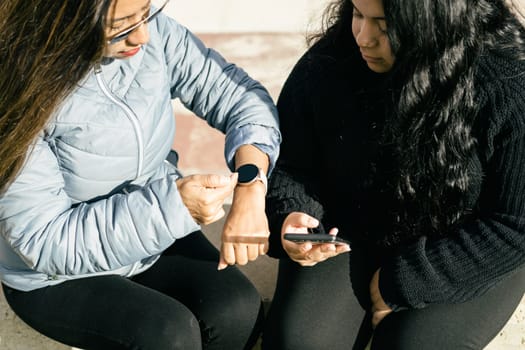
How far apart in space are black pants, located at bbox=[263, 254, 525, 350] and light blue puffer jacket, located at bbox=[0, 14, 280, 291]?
0.45m

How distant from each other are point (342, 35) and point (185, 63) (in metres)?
0.51

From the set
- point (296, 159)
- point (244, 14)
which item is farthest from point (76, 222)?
point (244, 14)

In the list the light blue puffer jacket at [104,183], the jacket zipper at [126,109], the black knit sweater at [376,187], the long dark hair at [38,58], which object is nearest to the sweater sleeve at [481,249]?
the black knit sweater at [376,187]

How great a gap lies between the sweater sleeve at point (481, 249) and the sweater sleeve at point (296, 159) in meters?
0.36

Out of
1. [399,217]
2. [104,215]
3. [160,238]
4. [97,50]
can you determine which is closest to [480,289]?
[399,217]

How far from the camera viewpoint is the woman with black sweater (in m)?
2.27

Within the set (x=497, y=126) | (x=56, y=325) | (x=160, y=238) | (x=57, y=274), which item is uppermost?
(x=497, y=126)

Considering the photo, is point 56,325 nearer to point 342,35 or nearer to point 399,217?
point 399,217

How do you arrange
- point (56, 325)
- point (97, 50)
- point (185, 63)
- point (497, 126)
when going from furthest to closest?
point (185, 63) → point (56, 325) → point (497, 126) → point (97, 50)

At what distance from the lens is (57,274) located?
2.39 meters

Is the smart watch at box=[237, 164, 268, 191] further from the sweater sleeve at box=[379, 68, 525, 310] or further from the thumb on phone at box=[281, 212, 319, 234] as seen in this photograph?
the sweater sleeve at box=[379, 68, 525, 310]

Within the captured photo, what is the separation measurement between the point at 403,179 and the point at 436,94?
11.4 inches

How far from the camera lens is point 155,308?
2.44 m

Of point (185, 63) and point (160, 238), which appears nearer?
point (160, 238)
